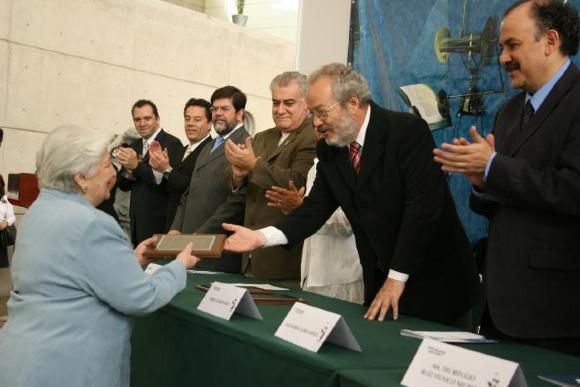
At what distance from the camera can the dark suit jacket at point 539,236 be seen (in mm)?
1814

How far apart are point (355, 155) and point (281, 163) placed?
0.96 m

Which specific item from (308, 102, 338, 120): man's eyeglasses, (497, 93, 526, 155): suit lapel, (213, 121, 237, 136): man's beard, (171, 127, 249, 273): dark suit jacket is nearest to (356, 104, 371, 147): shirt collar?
(308, 102, 338, 120): man's eyeglasses

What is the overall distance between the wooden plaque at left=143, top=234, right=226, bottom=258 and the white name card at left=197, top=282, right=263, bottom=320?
12 centimetres

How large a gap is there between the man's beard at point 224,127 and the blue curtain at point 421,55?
2.64 ft

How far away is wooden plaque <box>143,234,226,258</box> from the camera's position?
2193 mm

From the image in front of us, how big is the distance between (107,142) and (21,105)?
15.7ft

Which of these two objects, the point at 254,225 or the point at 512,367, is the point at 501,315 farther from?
the point at 254,225

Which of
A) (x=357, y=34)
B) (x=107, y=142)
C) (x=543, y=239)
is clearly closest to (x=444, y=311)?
(x=543, y=239)

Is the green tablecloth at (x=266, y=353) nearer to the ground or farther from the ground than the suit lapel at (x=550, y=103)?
nearer to the ground

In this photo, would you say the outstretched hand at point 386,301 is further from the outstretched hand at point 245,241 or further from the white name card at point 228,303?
the outstretched hand at point 245,241

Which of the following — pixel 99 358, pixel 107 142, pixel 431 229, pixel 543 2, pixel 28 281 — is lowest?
pixel 99 358

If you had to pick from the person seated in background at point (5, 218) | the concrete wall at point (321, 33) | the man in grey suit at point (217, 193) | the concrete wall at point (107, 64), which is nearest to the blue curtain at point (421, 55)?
the concrete wall at point (321, 33)

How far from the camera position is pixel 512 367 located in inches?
45.8

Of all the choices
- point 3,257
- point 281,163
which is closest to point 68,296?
point 281,163
